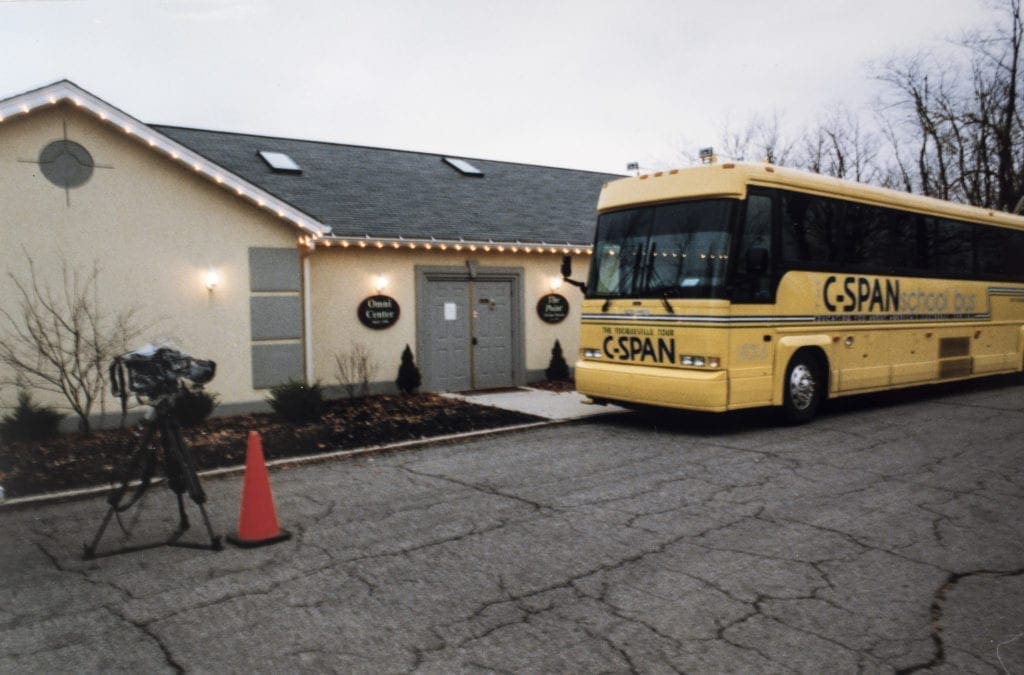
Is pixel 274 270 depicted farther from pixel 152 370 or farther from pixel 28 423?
pixel 152 370

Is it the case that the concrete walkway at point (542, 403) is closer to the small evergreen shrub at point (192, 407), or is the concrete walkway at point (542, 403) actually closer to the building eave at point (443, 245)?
the building eave at point (443, 245)

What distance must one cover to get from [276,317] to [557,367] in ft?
21.5

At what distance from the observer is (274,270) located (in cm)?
1212

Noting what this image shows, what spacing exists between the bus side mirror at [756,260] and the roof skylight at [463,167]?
439 inches

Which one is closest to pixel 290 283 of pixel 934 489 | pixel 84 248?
pixel 84 248

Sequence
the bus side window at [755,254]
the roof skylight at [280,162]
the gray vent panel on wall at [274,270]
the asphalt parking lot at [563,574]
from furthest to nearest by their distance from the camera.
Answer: the roof skylight at [280,162]
the gray vent panel on wall at [274,270]
the bus side window at [755,254]
the asphalt parking lot at [563,574]

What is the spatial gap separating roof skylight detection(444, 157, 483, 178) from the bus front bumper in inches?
388

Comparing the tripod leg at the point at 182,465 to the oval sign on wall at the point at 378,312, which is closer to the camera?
the tripod leg at the point at 182,465

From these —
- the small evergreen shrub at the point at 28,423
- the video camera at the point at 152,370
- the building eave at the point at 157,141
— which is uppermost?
the building eave at the point at 157,141

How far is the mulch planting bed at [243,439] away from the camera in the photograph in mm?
7953

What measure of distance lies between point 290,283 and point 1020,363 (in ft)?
46.4

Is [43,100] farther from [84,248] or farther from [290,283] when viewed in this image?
[290,283]

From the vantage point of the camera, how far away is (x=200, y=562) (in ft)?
17.1

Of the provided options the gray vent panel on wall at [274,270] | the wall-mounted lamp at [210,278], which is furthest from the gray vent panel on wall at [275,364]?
the wall-mounted lamp at [210,278]
